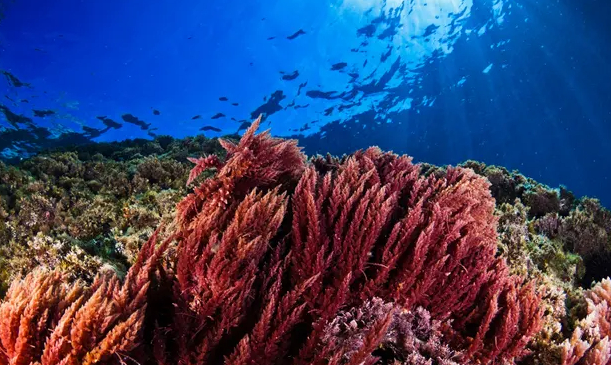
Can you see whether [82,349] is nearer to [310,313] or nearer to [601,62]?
[310,313]

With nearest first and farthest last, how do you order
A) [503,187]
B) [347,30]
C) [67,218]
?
[67,218] → [503,187] → [347,30]

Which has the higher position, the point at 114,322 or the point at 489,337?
the point at 489,337

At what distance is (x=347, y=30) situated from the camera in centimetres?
2834

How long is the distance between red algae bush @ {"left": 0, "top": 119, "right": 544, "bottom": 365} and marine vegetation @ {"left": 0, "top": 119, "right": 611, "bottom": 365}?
0.01 metres

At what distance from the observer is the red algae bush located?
1.67 metres

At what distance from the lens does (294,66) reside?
3088 cm

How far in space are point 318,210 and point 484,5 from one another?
120 feet

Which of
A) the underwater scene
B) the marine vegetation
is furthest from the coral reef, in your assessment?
the marine vegetation

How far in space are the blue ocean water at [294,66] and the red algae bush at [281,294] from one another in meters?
25.7

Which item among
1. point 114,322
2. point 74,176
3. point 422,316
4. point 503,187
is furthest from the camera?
point 503,187

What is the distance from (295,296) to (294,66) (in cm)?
3162

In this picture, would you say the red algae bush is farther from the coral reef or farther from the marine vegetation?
the coral reef

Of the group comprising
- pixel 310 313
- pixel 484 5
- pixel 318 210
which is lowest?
pixel 310 313

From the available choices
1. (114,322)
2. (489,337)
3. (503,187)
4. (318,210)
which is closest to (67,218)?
Answer: (114,322)
